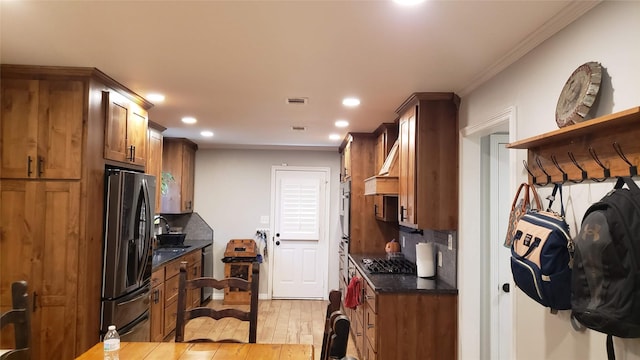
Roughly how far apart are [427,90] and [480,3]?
1379 mm

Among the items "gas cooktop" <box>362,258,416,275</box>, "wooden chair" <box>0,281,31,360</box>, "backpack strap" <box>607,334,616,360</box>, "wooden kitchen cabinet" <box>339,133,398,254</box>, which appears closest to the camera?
"backpack strap" <box>607,334,616,360</box>

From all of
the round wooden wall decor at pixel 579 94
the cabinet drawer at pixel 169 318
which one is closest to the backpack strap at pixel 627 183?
the round wooden wall decor at pixel 579 94

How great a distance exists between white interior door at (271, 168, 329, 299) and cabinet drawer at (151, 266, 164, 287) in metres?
2.45

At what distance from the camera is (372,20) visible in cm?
188

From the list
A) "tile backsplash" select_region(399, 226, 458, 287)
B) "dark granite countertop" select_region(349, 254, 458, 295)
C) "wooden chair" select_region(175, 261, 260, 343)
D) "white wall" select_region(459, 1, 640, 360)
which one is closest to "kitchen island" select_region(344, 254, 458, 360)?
"dark granite countertop" select_region(349, 254, 458, 295)

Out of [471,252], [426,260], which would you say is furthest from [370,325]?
[471,252]

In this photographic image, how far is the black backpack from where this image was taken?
1221 millimetres

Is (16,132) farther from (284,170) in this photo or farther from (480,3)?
(284,170)

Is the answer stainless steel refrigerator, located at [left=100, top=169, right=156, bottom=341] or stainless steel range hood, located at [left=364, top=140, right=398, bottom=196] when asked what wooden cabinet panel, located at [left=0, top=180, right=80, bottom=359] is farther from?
stainless steel range hood, located at [left=364, top=140, right=398, bottom=196]

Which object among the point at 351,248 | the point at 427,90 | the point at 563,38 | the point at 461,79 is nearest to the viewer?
the point at 563,38

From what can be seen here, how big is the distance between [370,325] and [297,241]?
3.25m

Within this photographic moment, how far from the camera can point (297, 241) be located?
6508mm

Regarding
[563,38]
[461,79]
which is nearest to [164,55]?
[461,79]

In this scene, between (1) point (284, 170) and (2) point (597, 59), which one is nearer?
(2) point (597, 59)
